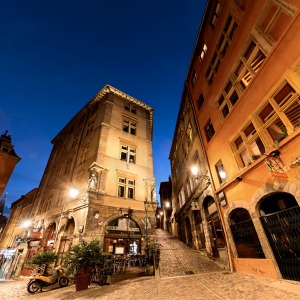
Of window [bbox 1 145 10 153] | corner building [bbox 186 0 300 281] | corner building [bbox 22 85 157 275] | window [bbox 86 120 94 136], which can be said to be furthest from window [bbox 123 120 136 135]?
window [bbox 1 145 10 153]

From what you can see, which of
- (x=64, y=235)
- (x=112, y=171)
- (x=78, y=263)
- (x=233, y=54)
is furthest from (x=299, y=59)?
(x=64, y=235)

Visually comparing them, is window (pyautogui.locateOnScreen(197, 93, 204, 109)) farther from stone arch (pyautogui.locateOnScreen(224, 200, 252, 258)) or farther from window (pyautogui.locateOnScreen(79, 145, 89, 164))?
window (pyautogui.locateOnScreen(79, 145, 89, 164))

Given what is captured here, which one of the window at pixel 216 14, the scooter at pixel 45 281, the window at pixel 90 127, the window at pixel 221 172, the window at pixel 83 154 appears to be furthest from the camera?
the window at pixel 90 127

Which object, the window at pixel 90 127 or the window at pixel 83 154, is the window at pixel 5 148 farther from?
the window at pixel 90 127

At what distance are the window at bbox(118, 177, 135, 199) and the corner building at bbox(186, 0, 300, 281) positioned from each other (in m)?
8.12

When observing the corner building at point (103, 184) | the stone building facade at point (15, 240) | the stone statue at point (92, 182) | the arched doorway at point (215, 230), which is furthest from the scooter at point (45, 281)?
the stone building facade at point (15, 240)

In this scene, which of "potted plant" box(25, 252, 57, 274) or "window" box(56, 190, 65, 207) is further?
"window" box(56, 190, 65, 207)

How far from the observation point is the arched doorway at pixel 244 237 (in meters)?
7.04

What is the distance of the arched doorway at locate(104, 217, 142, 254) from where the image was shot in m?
12.5

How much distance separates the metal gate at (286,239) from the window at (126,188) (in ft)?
36.8

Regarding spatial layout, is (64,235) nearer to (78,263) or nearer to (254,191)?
(78,263)

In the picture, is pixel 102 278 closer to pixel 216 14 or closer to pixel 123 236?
pixel 123 236

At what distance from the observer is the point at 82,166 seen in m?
16.3

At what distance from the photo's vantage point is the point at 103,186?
45.9ft
